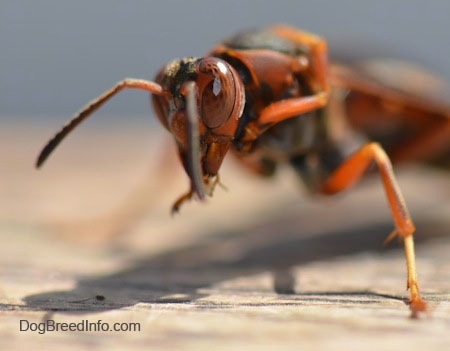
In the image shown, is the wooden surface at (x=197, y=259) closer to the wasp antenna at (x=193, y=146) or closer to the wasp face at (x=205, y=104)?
the wasp antenna at (x=193, y=146)

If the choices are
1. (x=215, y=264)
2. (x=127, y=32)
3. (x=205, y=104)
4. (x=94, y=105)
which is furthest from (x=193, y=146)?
(x=127, y=32)

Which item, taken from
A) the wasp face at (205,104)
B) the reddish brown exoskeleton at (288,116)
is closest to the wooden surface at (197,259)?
the reddish brown exoskeleton at (288,116)

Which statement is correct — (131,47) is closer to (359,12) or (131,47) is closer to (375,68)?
(359,12)

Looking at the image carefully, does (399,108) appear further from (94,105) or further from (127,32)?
(127,32)

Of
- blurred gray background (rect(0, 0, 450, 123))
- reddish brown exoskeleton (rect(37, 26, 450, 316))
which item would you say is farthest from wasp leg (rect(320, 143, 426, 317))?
blurred gray background (rect(0, 0, 450, 123))

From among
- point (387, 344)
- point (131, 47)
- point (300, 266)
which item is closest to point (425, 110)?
point (300, 266)

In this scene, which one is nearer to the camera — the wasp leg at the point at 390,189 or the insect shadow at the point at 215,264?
the insect shadow at the point at 215,264

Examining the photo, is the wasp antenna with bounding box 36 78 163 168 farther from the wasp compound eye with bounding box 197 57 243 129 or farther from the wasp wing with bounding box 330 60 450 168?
the wasp wing with bounding box 330 60 450 168
